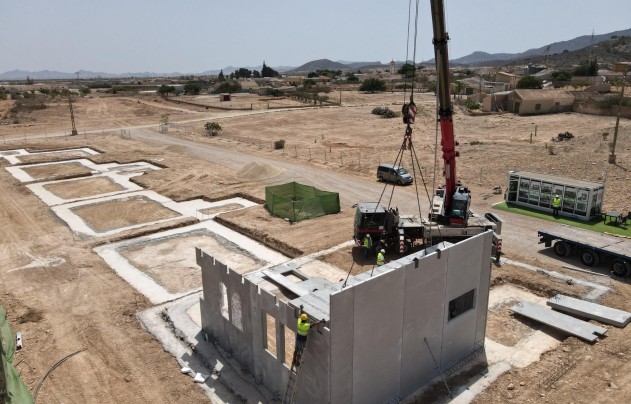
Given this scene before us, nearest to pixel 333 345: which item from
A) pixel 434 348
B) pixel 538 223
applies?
pixel 434 348

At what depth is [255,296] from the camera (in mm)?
12008

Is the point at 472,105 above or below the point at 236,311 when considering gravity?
above

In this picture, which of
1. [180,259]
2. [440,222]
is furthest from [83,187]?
[440,222]

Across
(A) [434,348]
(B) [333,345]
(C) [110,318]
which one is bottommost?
(C) [110,318]

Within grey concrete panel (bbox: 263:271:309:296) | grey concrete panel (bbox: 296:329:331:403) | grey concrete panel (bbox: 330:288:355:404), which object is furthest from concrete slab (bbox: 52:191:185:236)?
grey concrete panel (bbox: 330:288:355:404)

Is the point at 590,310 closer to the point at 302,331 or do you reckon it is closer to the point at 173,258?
the point at 302,331

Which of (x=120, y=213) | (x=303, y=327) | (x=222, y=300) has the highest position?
(x=303, y=327)

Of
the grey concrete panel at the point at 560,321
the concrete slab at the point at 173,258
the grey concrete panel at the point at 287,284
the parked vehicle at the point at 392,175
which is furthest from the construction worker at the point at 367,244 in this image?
the parked vehicle at the point at 392,175

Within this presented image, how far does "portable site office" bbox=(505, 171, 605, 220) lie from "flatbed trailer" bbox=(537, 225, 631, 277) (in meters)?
4.66

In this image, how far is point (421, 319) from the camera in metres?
11.8

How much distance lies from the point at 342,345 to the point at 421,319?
103 inches

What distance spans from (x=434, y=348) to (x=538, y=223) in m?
15.4

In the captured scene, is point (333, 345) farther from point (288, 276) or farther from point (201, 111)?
point (201, 111)

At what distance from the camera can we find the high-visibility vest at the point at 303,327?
10.1 meters
